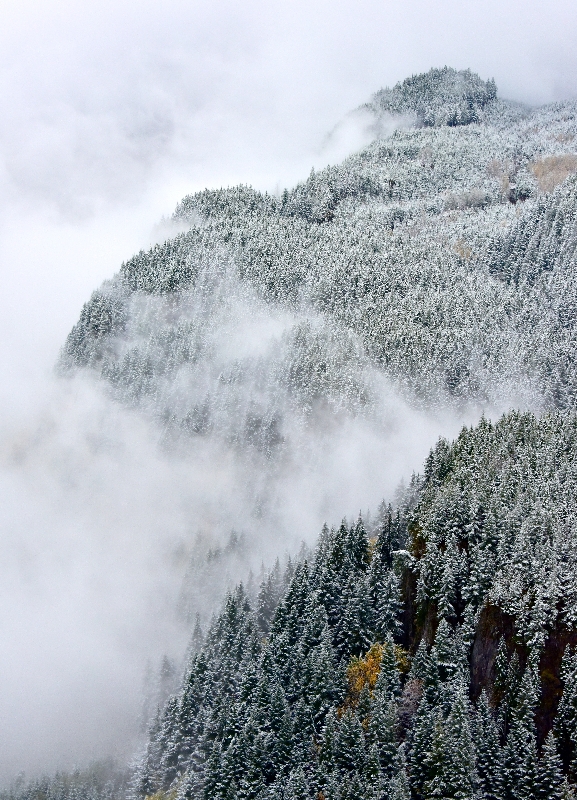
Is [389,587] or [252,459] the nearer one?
[389,587]

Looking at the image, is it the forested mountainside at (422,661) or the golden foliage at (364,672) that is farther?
the golden foliage at (364,672)

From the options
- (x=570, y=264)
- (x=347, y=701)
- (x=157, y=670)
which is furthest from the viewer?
(x=570, y=264)

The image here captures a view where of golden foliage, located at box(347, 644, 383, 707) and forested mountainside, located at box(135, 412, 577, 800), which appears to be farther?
golden foliage, located at box(347, 644, 383, 707)

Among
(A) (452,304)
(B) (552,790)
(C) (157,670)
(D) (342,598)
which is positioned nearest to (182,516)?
(C) (157,670)

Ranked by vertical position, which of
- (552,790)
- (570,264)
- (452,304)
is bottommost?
(552,790)

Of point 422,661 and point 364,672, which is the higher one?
point 364,672

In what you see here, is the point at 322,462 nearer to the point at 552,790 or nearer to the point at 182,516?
the point at 182,516

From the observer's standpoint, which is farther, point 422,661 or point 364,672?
point 364,672

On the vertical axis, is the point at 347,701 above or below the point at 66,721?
below
